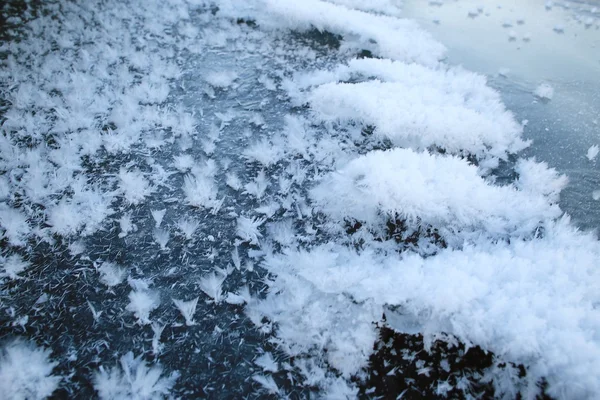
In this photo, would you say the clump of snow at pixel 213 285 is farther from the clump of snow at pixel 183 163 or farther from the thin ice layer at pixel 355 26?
the thin ice layer at pixel 355 26

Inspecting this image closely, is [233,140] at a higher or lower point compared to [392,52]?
lower

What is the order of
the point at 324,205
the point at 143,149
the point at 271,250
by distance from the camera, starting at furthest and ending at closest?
the point at 143,149
the point at 324,205
the point at 271,250

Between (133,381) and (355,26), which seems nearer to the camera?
(133,381)

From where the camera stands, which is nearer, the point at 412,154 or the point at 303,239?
the point at 303,239

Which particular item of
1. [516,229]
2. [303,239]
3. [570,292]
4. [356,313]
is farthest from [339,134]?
[570,292]

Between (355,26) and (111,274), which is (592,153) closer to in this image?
(355,26)

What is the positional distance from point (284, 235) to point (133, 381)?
1.68 m

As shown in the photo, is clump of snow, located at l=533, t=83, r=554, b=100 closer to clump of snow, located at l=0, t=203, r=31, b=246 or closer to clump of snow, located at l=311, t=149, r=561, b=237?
clump of snow, located at l=311, t=149, r=561, b=237

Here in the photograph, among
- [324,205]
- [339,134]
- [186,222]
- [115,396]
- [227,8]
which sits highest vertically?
[227,8]

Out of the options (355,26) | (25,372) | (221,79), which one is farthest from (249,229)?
(355,26)

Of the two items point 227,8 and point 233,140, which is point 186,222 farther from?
point 227,8

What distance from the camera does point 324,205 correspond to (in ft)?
11.6

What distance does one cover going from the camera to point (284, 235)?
10.6ft

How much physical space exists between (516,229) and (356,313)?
1.93 m
